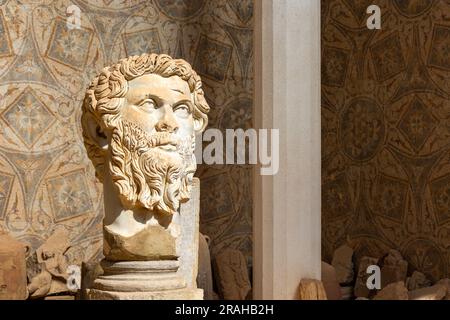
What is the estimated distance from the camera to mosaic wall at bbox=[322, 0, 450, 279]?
9086 mm

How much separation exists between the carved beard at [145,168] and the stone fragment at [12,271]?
2.12 metres

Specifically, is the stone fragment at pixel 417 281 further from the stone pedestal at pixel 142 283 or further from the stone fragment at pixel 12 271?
the stone pedestal at pixel 142 283

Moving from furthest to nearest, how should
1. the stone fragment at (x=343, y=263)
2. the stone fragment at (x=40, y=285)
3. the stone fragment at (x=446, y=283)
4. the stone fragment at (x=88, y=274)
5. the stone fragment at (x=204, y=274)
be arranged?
the stone fragment at (x=343, y=263), the stone fragment at (x=446, y=283), the stone fragment at (x=204, y=274), the stone fragment at (x=40, y=285), the stone fragment at (x=88, y=274)

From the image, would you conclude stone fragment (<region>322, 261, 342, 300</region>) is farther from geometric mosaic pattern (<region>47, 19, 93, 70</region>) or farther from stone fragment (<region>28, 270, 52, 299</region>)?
geometric mosaic pattern (<region>47, 19, 93, 70</region>)

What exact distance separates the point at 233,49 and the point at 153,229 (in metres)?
4.51

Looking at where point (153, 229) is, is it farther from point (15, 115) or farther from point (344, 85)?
point (344, 85)

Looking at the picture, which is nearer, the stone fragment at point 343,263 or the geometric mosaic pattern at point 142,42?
the geometric mosaic pattern at point 142,42

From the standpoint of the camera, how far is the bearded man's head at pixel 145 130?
5.68 metres

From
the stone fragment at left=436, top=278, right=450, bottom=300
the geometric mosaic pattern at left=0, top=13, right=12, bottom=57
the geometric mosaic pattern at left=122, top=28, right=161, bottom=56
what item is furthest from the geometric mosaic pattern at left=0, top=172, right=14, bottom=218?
the stone fragment at left=436, top=278, right=450, bottom=300

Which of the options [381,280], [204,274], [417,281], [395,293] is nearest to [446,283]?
[417,281]

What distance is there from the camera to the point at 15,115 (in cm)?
869

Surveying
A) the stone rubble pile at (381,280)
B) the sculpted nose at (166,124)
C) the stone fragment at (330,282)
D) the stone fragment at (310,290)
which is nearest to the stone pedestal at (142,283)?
the sculpted nose at (166,124)

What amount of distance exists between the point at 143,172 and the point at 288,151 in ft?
5.30

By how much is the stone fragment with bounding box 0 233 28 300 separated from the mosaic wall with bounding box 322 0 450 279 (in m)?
3.66
